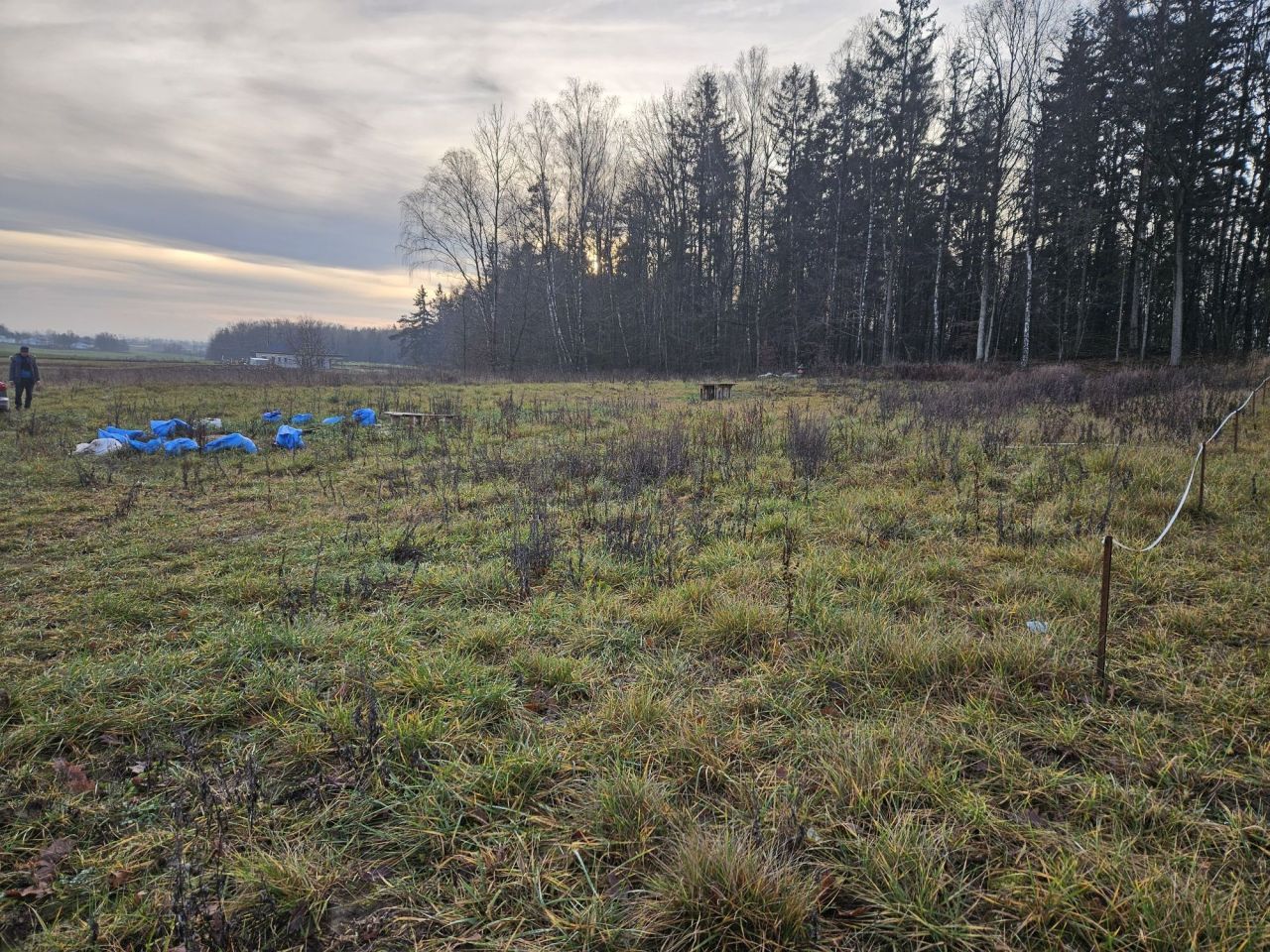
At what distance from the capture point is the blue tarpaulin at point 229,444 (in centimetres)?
899

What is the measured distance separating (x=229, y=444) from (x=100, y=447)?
1.87 meters

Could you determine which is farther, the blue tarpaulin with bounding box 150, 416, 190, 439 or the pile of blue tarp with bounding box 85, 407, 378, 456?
the blue tarpaulin with bounding box 150, 416, 190, 439

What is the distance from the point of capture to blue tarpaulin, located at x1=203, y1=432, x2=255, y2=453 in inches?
354

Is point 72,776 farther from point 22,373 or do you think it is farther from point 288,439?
point 22,373

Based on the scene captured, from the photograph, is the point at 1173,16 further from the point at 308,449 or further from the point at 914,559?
the point at 308,449

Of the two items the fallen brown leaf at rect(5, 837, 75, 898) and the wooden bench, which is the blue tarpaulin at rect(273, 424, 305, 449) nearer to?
the wooden bench

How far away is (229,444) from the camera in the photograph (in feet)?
29.8

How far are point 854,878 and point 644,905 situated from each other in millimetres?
632

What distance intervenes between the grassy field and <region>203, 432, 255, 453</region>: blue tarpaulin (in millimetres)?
3812

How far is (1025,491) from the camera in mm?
5508

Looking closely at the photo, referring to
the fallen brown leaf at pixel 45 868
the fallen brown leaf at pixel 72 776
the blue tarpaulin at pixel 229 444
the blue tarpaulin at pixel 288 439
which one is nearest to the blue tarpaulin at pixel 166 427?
the blue tarpaulin at pixel 229 444

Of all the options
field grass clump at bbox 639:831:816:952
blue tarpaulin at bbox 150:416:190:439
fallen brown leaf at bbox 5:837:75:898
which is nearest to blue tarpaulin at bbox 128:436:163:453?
blue tarpaulin at bbox 150:416:190:439

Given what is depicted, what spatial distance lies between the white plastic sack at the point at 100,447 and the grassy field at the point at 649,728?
165 inches

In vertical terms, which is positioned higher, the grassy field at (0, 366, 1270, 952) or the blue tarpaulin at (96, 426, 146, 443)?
the blue tarpaulin at (96, 426, 146, 443)
